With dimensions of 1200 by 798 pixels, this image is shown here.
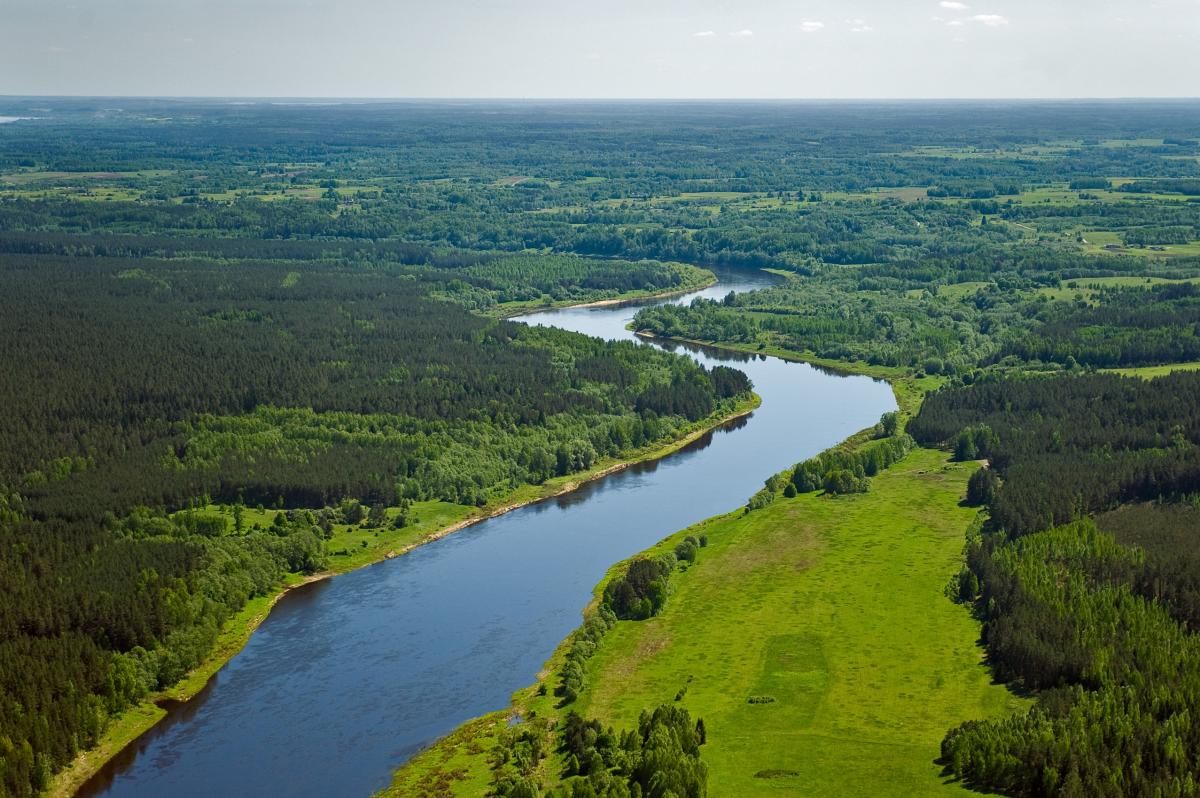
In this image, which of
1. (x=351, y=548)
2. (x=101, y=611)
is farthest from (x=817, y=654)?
(x=101, y=611)

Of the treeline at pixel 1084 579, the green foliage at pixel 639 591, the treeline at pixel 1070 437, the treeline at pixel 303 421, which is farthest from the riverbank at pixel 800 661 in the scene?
the treeline at pixel 303 421

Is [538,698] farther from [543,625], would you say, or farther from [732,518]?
[732,518]

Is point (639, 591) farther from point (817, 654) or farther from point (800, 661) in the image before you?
point (817, 654)

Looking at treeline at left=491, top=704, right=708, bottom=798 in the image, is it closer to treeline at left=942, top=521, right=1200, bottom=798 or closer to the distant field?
treeline at left=942, top=521, right=1200, bottom=798

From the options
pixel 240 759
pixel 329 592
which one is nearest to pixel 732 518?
pixel 329 592

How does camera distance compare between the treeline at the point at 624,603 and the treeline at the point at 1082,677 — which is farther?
the treeline at the point at 624,603

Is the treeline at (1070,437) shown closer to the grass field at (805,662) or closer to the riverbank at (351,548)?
the grass field at (805,662)
